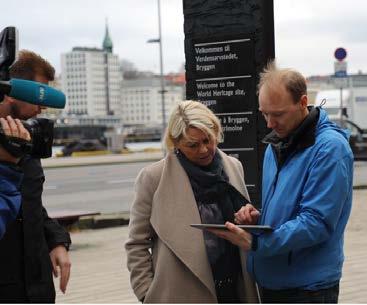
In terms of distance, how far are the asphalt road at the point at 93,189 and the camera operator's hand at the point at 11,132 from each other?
12861 millimetres

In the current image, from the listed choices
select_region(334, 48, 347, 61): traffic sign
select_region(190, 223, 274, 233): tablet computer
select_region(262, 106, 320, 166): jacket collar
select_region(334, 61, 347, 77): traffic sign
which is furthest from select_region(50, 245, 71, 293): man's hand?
select_region(334, 48, 347, 61): traffic sign

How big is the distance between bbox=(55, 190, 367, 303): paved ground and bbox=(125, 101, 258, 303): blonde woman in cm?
339

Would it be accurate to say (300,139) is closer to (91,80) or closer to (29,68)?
(29,68)

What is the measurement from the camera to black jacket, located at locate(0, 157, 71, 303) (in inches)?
130

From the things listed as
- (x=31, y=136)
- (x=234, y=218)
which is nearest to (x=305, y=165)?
(x=234, y=218)

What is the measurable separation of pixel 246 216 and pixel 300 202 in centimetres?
34

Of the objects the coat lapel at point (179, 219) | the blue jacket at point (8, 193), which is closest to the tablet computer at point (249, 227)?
the coat lapel at point (179, 219)

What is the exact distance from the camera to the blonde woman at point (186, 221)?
3475 mm

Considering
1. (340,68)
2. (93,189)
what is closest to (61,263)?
(340,68)

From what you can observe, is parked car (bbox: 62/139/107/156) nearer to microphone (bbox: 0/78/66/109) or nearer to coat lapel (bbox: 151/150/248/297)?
A: coat lapel (bbox: 151/150/248/297)

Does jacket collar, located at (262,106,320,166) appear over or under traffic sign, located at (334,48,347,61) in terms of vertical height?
under

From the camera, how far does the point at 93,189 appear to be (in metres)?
21.6

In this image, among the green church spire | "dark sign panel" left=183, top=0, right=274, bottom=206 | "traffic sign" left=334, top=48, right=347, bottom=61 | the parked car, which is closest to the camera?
"dark sign panel" left=183, top=0, right=274, bottom=206

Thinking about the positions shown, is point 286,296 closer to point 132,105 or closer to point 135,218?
point 135,218
